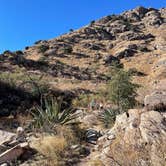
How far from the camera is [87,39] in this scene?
5981 centimetres

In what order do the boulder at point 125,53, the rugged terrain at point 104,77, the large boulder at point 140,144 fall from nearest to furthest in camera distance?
the large boulder at point 140,144 < the rugged terrain at point 104,77 < the boulder at point 125,53

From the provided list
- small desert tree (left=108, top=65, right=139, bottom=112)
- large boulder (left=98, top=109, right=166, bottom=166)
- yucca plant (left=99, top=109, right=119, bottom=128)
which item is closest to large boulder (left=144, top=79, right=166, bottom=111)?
large boulder (left=98, top=109, right=166, bottom=166)

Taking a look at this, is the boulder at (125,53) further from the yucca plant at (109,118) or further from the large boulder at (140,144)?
the large boulder at (140,144)

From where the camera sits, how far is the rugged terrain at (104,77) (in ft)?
22.5

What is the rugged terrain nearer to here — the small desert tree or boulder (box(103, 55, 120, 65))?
boulder (box(103, 55, 120, 65))

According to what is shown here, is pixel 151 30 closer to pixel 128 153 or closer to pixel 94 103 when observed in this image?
pixel 94 103

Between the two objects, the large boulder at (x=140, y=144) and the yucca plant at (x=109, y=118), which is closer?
the large boulder at (x=140, y=144)

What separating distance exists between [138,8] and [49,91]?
59650mm

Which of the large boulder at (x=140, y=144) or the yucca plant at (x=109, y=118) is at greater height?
the yucca plant at (x=109, y=118)

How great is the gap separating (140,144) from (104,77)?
29463 mm

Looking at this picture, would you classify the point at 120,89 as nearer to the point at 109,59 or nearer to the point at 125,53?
the point at 109,59

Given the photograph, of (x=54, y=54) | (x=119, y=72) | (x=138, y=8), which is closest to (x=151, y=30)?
(x=138, y=8)

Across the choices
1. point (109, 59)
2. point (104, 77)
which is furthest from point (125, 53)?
point (104, 77)

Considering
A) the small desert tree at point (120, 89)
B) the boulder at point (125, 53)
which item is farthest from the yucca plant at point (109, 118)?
the boulder at point (125, 53)
